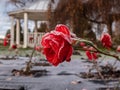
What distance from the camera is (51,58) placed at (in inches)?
39.2

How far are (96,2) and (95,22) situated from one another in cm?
146

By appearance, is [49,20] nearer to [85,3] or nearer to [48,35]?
[85,3]

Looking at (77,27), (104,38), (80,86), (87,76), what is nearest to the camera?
(104,38)

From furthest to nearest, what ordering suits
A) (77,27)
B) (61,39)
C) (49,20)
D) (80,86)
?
(77,27)
(49,20)
(80,86)
(61,39)

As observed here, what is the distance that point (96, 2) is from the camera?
19.8 meters

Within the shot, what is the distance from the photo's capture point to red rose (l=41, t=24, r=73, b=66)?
3.20 ft

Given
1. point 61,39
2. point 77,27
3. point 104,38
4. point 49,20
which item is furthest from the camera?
point 77,27

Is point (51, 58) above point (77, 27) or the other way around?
above

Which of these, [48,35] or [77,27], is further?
[77,27]

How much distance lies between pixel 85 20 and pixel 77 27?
2.25 ft

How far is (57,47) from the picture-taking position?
3.20 feet

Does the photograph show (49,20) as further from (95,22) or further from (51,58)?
(51,58)

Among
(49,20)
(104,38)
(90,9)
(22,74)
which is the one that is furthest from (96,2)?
(104,38)

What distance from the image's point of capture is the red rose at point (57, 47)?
0.97 metres
